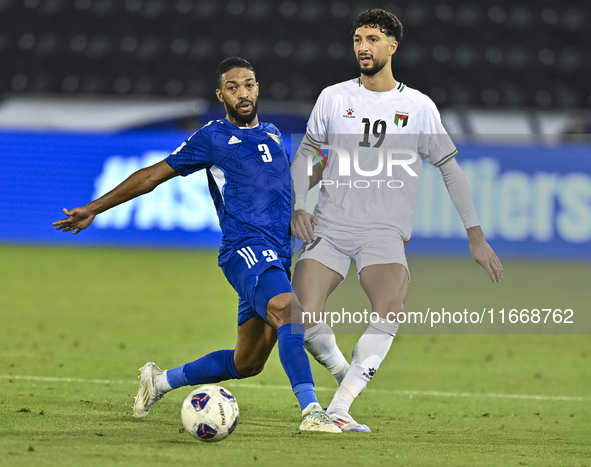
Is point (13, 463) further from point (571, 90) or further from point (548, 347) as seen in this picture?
point (571, 90)

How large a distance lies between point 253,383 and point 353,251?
6.64 ft

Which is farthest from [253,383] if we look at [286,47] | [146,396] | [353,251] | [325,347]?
[286,47]

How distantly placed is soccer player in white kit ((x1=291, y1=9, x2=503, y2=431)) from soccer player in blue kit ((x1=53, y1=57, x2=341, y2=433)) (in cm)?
21

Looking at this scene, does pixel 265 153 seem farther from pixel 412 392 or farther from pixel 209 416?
pixel 412 392

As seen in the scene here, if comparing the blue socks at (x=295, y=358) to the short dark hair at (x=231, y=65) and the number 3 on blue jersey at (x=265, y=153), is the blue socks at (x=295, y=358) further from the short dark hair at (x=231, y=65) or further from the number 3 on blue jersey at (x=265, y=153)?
the short dark hair at (x=231, y=65)

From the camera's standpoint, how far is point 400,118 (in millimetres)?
5426

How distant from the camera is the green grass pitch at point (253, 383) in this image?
4.51m

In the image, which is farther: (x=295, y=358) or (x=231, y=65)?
(x=231, y=65)

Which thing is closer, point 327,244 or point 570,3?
point 327,244

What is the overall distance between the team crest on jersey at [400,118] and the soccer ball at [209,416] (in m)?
1.90

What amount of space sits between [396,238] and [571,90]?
16216mm

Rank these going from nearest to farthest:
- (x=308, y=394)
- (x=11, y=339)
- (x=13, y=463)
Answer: (x=13, y=463)
(x=308, y=394)
(x=11, y=339)

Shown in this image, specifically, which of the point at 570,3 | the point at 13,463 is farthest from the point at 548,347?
the point at 570,3

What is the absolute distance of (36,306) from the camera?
33.4ft
